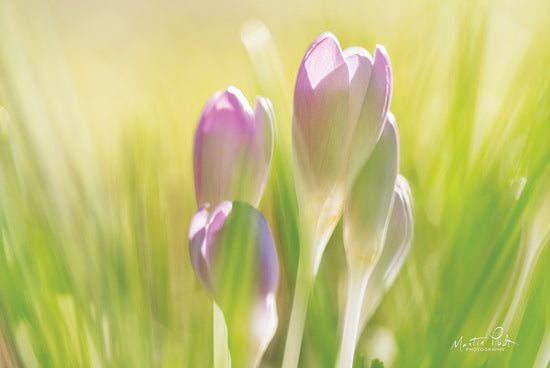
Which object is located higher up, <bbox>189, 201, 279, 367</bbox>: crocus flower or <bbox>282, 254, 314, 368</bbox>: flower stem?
<bbox>189, 201, 279, 367</bbox>: crocus flower

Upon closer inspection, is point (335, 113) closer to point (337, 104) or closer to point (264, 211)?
point (337, 104)

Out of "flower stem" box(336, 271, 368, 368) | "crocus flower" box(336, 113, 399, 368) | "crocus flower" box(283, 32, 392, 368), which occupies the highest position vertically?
"crocus flower" box(283, 32, 392, 368)

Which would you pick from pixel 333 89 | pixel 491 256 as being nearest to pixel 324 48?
pixel 333 89

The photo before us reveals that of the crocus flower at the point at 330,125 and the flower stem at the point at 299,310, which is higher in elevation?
the crocus flower at the point at 330,125

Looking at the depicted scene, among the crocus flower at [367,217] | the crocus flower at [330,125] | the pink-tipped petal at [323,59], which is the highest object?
the pink-tipped petal at [323,59]
